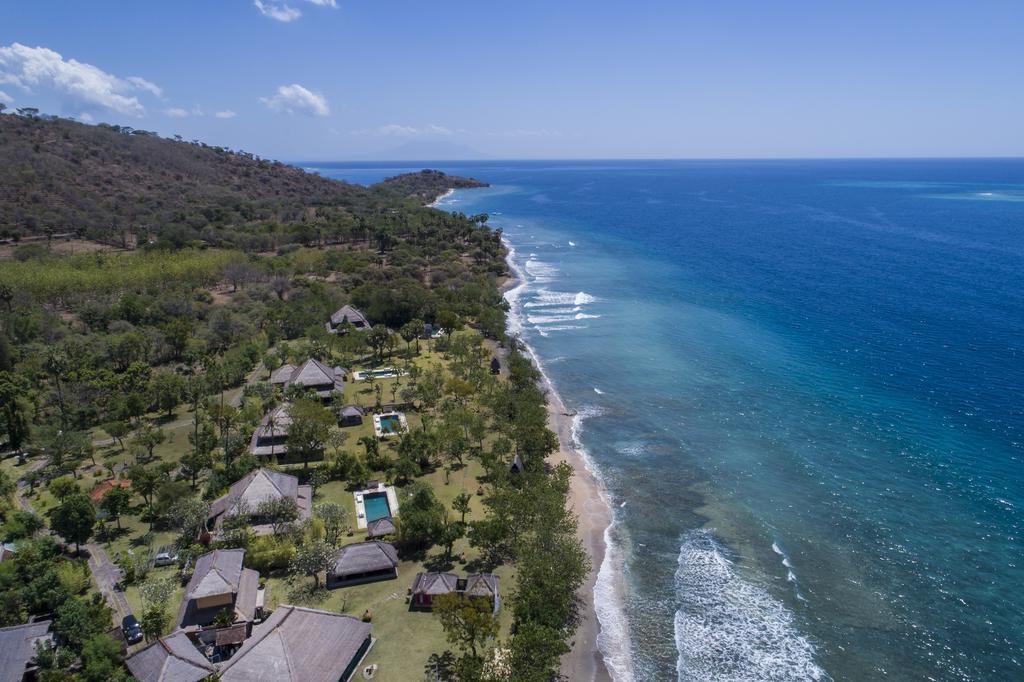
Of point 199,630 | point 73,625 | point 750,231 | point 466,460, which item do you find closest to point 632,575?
point 466,460

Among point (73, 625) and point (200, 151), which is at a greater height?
point (200, 151)

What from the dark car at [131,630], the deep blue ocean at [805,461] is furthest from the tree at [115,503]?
the deep blue ocean at [805,461]

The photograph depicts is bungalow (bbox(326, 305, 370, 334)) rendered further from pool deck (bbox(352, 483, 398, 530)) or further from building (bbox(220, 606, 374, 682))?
building (bbox(220, 606, 374, 682))

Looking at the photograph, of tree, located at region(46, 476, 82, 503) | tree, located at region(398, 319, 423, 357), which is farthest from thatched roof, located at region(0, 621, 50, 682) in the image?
tree, located at region(398, 319, 423, 357)

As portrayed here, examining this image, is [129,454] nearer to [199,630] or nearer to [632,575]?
[199,630]

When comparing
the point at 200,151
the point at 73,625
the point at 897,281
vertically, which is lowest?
the point at 73,625

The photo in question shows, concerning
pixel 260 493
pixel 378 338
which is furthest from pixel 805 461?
pixel 378 338
